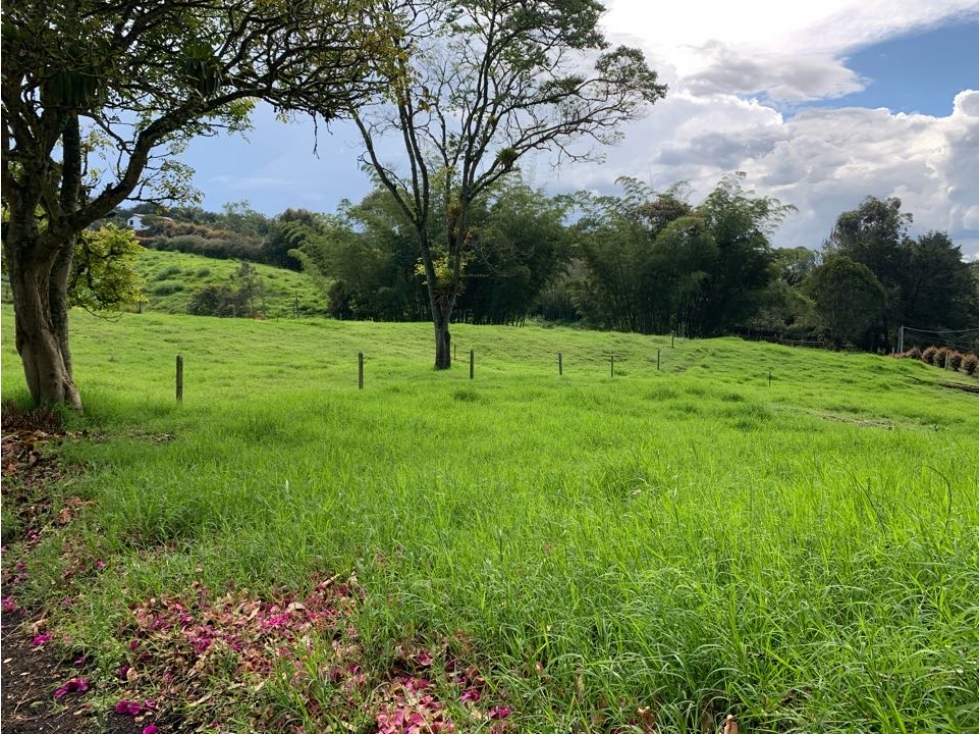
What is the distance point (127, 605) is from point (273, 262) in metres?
61.6

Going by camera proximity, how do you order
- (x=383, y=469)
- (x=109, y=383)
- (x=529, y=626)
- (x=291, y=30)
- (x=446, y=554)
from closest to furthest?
(x=529, y=626)
(x=446, y=554)
(x=383, y=469)
(x=291, y=30)
(x=109, y=383)

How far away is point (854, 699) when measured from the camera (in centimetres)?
194

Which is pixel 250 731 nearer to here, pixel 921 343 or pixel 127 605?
pixel 127 605

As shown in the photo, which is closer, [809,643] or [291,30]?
[809,643]

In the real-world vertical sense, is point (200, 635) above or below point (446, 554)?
below

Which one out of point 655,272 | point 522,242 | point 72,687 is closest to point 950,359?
point 655,272

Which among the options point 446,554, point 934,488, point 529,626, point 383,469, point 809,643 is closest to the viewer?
point 809,643

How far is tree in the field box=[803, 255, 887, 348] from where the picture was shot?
39.6m

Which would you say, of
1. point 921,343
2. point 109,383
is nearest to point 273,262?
point 109,383

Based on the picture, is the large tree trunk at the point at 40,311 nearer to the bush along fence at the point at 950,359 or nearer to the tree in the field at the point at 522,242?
the tree in the field at the point at 522,242

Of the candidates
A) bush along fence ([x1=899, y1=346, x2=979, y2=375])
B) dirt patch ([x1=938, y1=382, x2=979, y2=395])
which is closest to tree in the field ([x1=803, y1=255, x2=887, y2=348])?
bush along fence ([x1=899, y1=346, x2=979, y2=375])

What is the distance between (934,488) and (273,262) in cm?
6279

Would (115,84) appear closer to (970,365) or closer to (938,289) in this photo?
(970,365)

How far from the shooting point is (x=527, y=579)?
9.88 ft
